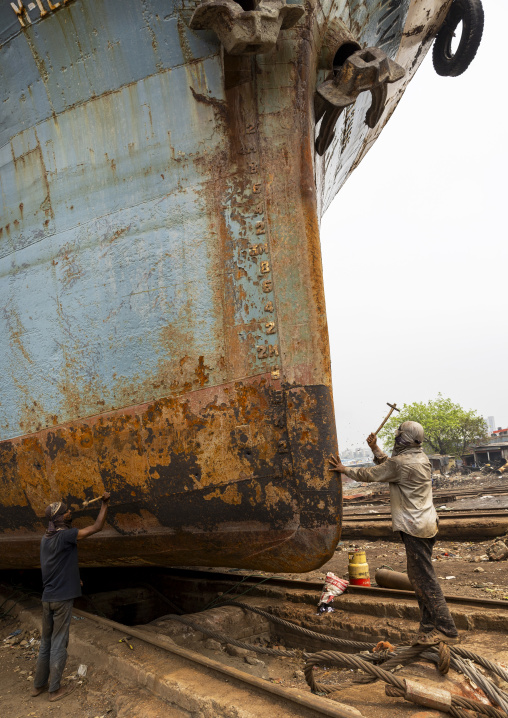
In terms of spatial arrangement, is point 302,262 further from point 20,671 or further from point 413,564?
point 20,671

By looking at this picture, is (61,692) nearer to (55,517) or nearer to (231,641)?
(55,517)

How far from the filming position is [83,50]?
370 centimetres

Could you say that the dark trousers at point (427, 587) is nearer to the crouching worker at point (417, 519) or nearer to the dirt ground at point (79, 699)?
the crouching worker at point (417, 519)

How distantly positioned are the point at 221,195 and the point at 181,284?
0.68 m

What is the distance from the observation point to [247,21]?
3.06 m

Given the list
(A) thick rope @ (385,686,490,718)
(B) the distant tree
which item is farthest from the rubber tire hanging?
(B) the distant tree

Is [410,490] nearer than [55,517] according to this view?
Yes

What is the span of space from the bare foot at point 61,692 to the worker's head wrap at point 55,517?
3.03 ft

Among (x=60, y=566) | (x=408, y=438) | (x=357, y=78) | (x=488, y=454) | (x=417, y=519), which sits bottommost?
(x=488, y=454)

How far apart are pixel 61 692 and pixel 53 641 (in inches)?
11.7

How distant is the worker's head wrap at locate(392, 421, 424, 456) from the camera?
3344 millimetres

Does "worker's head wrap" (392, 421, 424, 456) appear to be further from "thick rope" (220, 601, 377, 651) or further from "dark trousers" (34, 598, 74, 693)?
"dark trousers" (34, 598, 74, 693)

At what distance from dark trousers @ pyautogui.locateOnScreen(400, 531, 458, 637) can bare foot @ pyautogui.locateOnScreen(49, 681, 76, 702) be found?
7.39ft

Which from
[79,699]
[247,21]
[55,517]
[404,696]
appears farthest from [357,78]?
Result: [79,699]
